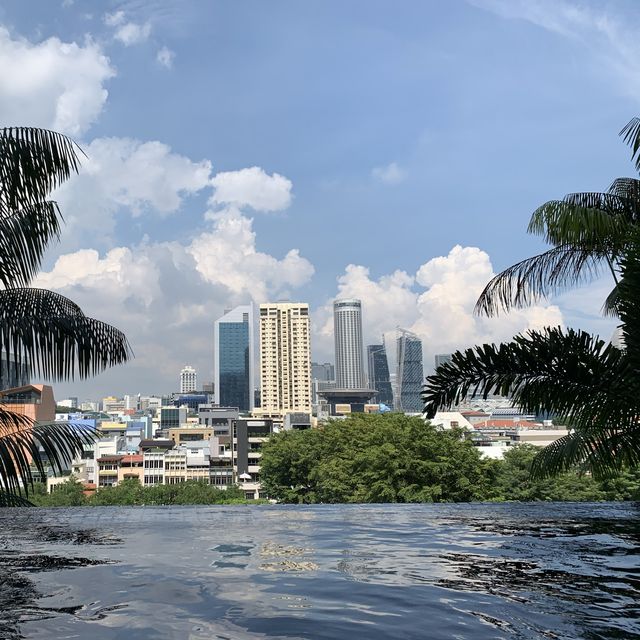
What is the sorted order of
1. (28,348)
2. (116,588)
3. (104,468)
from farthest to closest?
(104,468), (28,348), (116,588)

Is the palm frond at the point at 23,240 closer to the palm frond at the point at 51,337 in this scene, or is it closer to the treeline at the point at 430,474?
the palm frond at the point at 51,337

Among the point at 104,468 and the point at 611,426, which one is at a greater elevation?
the point at 611,426

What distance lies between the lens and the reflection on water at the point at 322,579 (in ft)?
9.83

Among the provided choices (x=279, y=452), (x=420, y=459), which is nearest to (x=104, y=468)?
(x=279, y=452)

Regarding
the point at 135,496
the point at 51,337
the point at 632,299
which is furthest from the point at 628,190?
the point at 135,496

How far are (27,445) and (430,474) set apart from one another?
2005 cm

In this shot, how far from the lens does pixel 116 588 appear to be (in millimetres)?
3812

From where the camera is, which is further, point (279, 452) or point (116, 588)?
point (279, 452)

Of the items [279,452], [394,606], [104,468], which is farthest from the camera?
[104,468]

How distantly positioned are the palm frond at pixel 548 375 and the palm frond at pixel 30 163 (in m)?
3.46

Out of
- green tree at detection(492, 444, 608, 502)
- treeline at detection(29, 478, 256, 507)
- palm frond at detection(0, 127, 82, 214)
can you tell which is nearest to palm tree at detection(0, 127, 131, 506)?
palm frond at detection(0, 127, 82, 214)

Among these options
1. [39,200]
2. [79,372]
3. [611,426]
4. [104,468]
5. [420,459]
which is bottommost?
[104,468]

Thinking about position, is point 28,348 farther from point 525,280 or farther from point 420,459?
point 420,459

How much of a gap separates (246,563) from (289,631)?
1.79m
